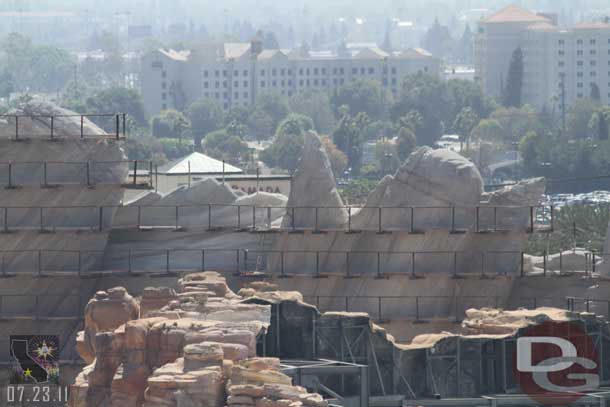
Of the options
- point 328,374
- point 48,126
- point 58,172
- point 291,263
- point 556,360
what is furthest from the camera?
point 48,126

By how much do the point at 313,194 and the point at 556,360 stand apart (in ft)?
53.0

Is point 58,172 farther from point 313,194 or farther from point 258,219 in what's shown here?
point 313,194

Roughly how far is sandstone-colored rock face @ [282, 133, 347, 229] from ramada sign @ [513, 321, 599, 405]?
14534mm

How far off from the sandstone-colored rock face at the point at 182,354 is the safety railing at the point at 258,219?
19.8 feet

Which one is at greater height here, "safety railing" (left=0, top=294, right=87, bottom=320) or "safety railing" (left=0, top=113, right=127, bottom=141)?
"safety railing" (left=0, top=113, right=127, bottom=141)

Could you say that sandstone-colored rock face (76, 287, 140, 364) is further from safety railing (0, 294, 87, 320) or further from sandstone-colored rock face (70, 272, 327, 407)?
safety railing (0, 294, 87, 320)

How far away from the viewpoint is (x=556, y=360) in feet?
208

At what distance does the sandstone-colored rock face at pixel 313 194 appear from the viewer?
254 ft

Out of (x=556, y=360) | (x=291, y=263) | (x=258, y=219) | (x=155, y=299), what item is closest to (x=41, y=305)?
(x=291, y=263)

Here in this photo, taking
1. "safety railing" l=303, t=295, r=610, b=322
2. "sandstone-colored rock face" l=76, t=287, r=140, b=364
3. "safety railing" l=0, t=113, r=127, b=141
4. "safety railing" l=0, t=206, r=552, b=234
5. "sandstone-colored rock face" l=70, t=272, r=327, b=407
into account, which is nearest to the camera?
"sandstone-colored rock face" l=70, t=272, r=327, b=407

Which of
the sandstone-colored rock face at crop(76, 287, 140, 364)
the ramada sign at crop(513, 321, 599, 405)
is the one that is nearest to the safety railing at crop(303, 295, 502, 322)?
the sandstone-colored rock face at crop(76, 287, 140, 364)

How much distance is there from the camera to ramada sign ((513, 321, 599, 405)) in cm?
6272

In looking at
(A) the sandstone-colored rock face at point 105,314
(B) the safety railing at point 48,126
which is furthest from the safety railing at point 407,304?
(A) the sandstone-colored rock face at point 105,314

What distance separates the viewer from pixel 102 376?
60469mm
